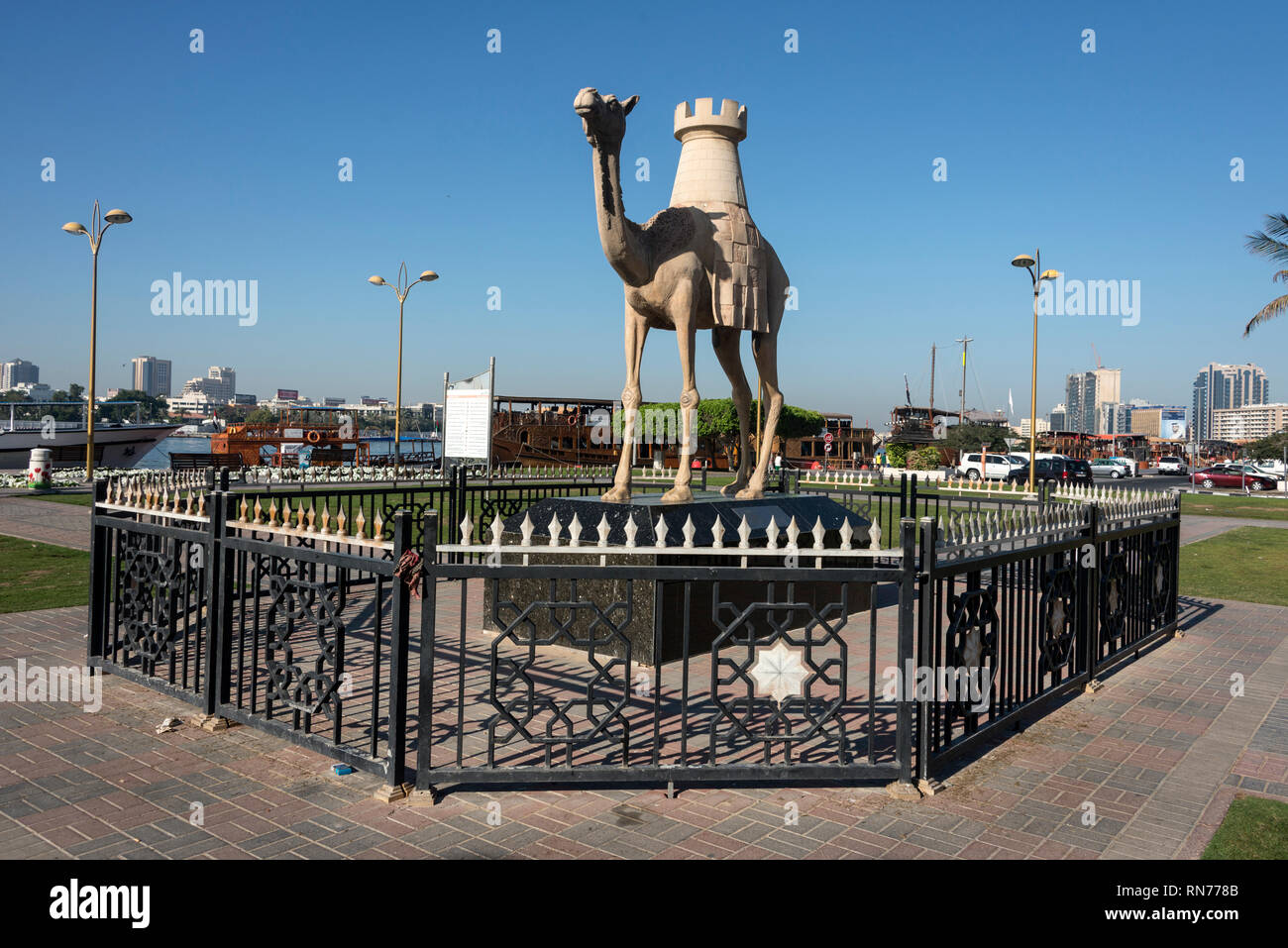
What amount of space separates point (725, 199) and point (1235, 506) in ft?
98.6

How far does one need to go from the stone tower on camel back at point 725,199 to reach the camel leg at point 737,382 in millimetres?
643

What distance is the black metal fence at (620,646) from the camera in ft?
14.4

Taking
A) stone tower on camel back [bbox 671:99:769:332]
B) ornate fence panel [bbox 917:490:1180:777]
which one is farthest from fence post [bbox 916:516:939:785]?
stone tower on camel back [bbox 671:99:769:332]

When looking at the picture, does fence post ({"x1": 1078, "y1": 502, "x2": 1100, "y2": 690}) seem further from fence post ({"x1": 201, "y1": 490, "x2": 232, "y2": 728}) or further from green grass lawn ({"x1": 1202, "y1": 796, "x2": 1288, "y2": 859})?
fence post ({"x1": 201, "y1": 490, "x2": 232, "y2": 728})

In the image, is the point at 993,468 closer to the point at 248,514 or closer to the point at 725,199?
the point at 725,199

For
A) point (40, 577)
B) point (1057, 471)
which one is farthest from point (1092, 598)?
point (1057, 471)

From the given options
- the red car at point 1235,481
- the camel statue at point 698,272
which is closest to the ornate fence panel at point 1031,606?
the camel statue at point 698,272

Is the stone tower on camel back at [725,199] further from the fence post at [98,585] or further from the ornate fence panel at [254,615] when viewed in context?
the fence post at [98,585]

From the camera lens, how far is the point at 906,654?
4578 millimetres

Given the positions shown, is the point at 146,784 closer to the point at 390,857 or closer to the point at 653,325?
the point at 390,857
